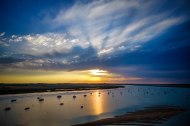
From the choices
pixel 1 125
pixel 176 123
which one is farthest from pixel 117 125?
pixel 1 125

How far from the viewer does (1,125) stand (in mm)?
32250

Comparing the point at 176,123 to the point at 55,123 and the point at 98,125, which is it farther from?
the point at 55,123

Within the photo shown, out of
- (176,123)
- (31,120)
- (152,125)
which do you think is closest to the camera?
(152,125)

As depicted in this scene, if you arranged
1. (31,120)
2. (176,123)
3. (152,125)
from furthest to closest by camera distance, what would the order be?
1. (31,120)
2. (176,123)
3. (152,125)

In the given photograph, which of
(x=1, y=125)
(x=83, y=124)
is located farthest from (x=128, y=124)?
(x=1, y=125)

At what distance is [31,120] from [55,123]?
5.83 metres

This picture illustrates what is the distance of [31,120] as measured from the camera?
36281mm

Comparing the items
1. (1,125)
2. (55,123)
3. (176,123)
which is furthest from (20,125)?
(176,123)

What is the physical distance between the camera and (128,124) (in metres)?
31.5

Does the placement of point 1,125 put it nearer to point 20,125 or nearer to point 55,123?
point 20,125

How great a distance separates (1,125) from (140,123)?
22801mm

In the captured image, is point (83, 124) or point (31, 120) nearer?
point (83, 124)

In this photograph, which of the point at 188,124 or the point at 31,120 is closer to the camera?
the point at 188,124

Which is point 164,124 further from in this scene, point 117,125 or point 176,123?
point 117,125
